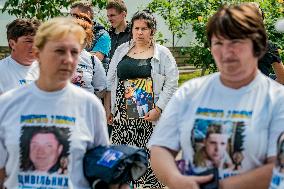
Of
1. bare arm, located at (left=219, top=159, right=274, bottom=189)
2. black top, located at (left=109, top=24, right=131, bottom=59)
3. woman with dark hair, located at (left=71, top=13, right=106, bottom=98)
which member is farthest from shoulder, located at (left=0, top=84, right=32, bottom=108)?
black top, located at (left=109, top=24, right=131, bottom=59)

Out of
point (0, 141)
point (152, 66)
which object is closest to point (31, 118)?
point (0, 141)

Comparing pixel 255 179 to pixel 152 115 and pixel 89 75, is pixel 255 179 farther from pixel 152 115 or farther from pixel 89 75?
pixel 152 115

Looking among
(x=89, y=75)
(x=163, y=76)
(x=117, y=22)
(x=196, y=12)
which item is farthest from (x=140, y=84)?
(x=196, y=12)

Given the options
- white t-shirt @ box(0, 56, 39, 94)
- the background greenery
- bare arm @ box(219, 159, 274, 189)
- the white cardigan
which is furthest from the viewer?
the background greenery

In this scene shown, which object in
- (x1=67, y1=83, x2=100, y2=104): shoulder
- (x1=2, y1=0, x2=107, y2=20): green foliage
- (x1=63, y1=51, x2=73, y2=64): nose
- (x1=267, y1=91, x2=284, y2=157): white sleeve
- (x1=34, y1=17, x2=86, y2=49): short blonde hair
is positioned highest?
(x1=2, y1=0, x2=107, y2=20): green foliage

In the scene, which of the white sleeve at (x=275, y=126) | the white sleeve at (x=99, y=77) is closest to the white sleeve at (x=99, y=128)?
the white sleeve at (x=275, y=126)

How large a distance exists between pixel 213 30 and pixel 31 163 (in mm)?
1095

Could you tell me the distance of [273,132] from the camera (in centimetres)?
307

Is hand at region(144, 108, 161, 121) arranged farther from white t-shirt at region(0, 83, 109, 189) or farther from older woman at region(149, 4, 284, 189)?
older woman at region(149, 4, 284, 189)

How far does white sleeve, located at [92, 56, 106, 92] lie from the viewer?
6.14 metres

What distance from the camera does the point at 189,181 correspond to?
3.10m

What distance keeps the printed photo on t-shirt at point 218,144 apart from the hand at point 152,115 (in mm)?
3194

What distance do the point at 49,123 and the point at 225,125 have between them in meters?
0.86

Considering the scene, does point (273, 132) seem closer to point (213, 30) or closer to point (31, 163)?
point (213, 30)
